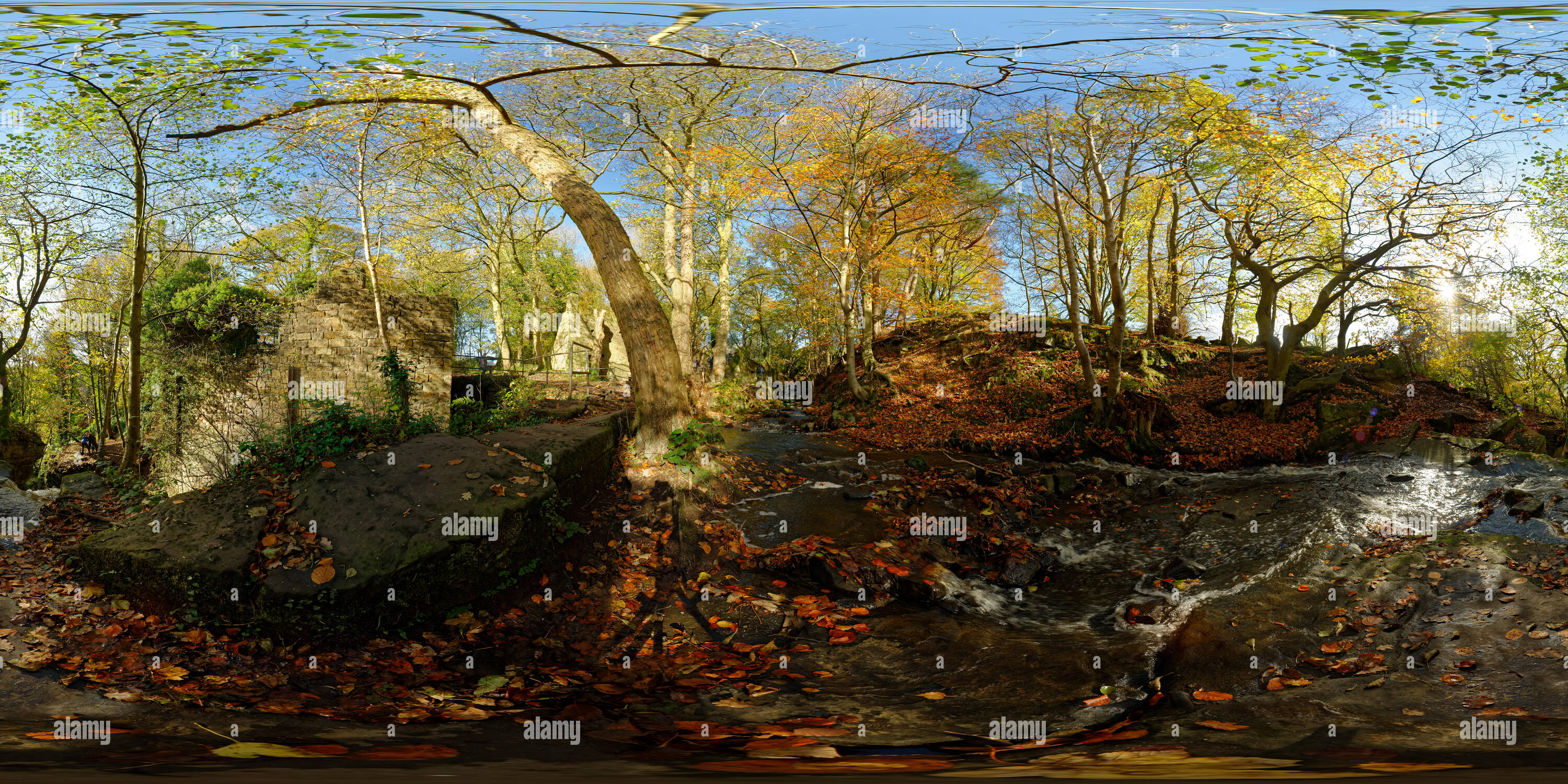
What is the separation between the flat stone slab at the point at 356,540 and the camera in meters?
4.14

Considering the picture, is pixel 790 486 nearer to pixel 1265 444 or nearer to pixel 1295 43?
pixel 1295 43

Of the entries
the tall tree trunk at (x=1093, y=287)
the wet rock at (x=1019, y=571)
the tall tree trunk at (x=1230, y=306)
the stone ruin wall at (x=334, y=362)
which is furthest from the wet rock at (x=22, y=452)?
the tall tree trunk at (x=1230, y=306)

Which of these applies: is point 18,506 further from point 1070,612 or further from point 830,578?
point 1070,612

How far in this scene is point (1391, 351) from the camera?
404 inches

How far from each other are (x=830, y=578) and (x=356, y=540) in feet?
12.9

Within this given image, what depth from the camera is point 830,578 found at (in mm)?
6031

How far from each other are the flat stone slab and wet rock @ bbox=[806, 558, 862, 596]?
247 centimetres

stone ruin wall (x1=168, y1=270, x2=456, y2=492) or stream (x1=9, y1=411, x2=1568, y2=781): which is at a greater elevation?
stone ruin wall (x1=168, y1=270, x2=456, y2=492)

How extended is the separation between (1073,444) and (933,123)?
23.2 ft

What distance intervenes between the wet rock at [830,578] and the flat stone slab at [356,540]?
2472 millimetres

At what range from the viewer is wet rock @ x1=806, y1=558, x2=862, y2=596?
19.5ft

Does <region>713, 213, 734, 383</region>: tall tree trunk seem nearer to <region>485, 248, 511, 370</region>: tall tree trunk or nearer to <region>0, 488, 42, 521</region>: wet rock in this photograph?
<region>485, 248, 511, 370</region>: tall tree trunk

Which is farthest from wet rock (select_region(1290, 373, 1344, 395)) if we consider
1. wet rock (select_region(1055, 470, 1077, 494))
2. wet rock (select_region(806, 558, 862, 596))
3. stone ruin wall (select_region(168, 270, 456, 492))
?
stone ruin wall (select_region(168, 270, 456, 492))

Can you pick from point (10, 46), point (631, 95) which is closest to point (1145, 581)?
point (10, 46)
